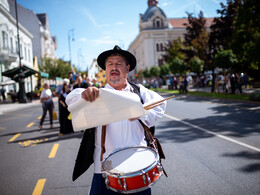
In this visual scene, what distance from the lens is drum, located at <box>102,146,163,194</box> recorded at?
5.49ft

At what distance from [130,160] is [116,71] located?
86 cm

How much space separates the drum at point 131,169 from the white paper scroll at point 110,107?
39cm

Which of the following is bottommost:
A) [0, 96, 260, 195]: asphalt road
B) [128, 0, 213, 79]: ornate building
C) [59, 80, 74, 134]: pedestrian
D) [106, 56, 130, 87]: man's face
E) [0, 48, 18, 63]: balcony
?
[0, 96, 260, 195]: asphalt road

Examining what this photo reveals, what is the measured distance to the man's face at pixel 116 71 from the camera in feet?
7.14

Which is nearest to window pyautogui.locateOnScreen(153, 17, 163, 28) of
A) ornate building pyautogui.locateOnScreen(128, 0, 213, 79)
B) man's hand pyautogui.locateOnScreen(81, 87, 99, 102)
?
ornate building pyautogui.locateOnScreen(128, 0, 213, 79)

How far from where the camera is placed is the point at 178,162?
4531mm

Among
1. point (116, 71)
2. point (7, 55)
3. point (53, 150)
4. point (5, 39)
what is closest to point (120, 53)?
point (116, 71)

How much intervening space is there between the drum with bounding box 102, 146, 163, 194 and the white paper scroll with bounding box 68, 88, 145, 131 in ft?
1.28

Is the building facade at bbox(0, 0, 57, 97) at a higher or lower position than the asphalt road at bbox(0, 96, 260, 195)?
higher

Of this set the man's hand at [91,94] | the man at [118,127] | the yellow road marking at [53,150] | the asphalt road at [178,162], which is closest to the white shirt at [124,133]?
the man at [118,127]

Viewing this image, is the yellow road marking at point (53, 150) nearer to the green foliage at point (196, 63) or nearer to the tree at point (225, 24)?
the tree at point (225, 24)

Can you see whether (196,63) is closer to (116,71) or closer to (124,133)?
(116,71)

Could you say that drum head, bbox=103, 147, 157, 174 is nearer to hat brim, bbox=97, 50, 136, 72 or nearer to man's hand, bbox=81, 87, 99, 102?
Result: man's hand, bbox=81, 87, 99, 102

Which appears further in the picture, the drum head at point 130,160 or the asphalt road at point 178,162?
the asphalt road at point 178,162
